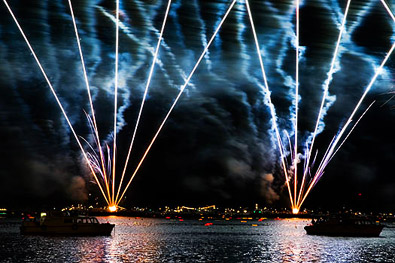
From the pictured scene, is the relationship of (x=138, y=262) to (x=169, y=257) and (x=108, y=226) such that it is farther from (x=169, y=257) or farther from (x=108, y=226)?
(x=108, y=226)

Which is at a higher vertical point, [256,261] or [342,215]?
[342,215]

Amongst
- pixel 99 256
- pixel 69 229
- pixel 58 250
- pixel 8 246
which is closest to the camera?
pixel 99 256

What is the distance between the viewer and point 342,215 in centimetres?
9788

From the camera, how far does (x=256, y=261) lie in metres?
54.9

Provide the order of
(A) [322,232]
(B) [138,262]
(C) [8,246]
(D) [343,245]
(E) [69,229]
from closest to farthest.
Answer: (B) [138,262], (C) [8,246], (D) [343,245], (E) [69,229], (A) [322,232]

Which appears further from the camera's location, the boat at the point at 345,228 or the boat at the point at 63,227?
the boat at the point at 345,228

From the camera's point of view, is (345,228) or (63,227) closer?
(63,227)

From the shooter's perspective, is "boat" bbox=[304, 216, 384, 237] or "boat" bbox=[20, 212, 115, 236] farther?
"boat" bbox=[304, 216, 384, 237]

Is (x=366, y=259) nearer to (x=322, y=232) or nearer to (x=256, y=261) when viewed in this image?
(x=256, y=261)

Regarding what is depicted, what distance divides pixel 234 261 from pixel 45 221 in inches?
1501

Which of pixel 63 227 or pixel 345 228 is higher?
pixel 345 228

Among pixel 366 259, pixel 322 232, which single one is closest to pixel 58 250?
pixel 366 259

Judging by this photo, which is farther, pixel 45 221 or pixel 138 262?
pixel 45 221

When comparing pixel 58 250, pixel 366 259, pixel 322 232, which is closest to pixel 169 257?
pixel 58 250
